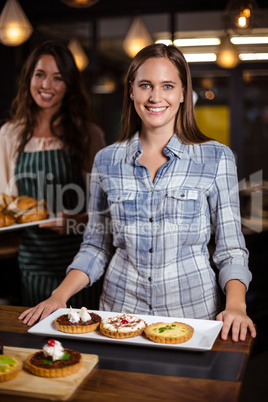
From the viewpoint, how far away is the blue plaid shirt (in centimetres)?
197

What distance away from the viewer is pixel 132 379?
1283mm

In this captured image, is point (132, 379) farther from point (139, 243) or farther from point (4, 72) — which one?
point (4, 72)

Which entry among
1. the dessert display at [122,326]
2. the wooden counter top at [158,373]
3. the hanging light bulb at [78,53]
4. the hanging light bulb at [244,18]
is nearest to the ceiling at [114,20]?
the hanging light bulb at [78,53]

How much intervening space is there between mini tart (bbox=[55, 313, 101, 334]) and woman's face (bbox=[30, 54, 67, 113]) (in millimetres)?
1900

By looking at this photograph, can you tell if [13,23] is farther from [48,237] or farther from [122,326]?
[122,326]

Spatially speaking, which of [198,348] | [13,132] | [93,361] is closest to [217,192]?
[198,348]

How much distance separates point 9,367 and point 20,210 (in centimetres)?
185

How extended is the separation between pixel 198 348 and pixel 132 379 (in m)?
0.23

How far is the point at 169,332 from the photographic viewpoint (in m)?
1.50

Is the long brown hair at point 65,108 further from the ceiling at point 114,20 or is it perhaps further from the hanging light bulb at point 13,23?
the ceiling at point 114,20

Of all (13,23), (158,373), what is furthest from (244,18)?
(158,373)

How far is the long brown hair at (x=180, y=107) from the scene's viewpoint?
6.64 feet

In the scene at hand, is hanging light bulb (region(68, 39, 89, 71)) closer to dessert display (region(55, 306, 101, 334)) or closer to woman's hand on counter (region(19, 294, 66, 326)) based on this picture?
woman's hand on counter (region(19, 294, 66, 326))

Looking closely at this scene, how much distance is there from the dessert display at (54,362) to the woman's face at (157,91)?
3.14 feet
